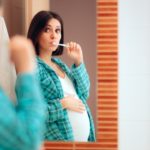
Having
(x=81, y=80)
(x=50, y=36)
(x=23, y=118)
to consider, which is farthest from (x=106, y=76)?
(x=23, y=118)

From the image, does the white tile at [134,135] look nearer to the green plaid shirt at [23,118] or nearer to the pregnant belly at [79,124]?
the pregnant belly at [79,124]

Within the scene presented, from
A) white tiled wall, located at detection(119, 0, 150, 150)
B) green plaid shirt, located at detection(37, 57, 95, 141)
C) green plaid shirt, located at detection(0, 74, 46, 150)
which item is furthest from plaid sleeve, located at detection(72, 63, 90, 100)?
green plaid shirt, located at detection(0, 74, 46, 150)

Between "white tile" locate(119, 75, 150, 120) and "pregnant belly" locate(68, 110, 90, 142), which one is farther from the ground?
"white tile" locate(119, 75, 150, 120)

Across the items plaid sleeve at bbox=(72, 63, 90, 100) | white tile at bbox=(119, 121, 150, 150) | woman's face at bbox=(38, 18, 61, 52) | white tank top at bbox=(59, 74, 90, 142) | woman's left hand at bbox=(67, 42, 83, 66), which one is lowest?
white tile at bbox=(119, 121, 150, 150)

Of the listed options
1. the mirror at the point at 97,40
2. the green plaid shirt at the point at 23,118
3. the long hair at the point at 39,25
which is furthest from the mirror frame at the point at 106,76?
the green plaid shirt at the point at 23,118

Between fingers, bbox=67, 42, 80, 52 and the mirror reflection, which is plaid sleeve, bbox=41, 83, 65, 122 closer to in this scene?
the mirror reflection

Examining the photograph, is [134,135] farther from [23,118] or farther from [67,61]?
[23,118]

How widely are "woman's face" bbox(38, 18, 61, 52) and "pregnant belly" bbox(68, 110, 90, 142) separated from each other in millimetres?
184

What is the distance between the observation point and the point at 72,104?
956mm

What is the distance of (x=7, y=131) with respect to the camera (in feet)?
1.40

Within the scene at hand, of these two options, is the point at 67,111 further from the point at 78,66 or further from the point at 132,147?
the point at 132,147

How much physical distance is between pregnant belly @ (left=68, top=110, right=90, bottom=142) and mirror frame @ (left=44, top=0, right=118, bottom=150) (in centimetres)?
3

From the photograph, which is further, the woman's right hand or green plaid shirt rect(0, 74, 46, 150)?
the woman's right hand

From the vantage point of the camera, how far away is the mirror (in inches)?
38.2
